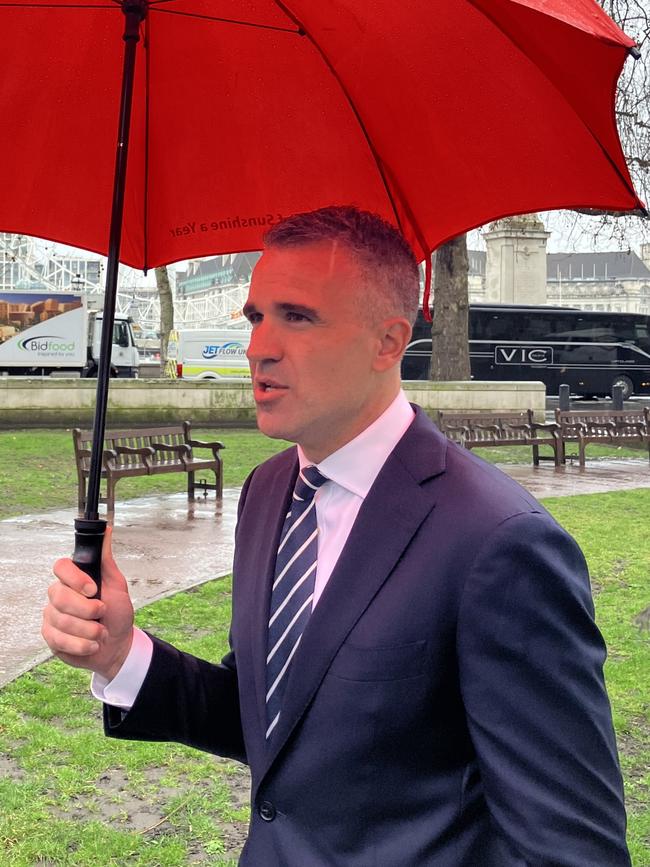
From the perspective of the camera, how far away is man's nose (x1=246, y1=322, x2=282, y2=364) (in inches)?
68.8

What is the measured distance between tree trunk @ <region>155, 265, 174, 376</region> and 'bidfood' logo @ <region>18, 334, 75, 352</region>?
10.1ft

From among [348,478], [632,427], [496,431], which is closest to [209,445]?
[496,431]

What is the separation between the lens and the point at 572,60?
6.34ft

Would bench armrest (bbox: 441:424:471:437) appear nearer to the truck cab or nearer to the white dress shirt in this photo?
the white dress shirt

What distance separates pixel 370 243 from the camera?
1.78 metres

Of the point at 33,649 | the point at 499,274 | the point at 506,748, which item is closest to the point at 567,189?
the point at 506,748

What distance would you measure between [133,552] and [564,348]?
93.3 ft

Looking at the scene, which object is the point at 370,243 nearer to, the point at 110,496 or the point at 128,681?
the point at 128,681

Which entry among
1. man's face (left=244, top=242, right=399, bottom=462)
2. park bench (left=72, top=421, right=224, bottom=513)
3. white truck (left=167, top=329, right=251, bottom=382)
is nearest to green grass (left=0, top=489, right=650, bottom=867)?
man's face (left=244, top=242, right=399, bottom=462)

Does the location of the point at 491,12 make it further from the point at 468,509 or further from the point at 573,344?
the point at 573,344

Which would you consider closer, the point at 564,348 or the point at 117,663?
the point at 117,663

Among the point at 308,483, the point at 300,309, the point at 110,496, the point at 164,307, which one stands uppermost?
the point at 164,307

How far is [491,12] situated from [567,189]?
0.46 meters

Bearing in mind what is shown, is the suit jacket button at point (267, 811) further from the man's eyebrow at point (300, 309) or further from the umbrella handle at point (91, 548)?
the man's eyebrow at point (300, 309)
